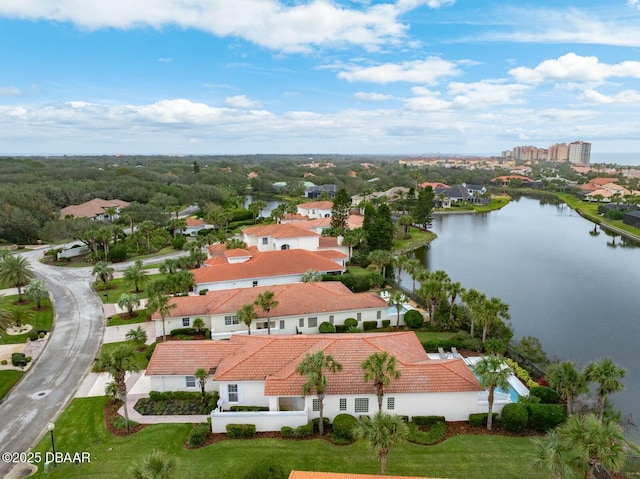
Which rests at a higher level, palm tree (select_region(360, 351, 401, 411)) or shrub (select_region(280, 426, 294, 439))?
palm tree (select_region(360, 351, 401, 411))

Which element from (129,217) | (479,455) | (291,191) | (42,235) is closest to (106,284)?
(42,235)

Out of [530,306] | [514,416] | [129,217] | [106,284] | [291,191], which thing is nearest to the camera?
[514,416]

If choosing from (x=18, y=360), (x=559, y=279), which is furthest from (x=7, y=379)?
(x=559, y=279)

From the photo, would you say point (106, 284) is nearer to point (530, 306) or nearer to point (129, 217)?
point (129, 217)

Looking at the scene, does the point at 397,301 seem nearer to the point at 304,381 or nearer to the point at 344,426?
the point at 304,381

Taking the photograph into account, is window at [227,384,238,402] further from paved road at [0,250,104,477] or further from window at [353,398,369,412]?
paved road at [0,250,104,477]

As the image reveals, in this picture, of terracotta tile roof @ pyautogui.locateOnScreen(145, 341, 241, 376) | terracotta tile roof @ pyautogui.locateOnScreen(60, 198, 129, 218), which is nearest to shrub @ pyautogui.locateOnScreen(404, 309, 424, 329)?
terracotta tile roof @ pyautogui.locateOnScreen(145, 341, 241, 376)

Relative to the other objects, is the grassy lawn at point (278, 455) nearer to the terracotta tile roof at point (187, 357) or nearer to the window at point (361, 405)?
the window at point (361, 405)
